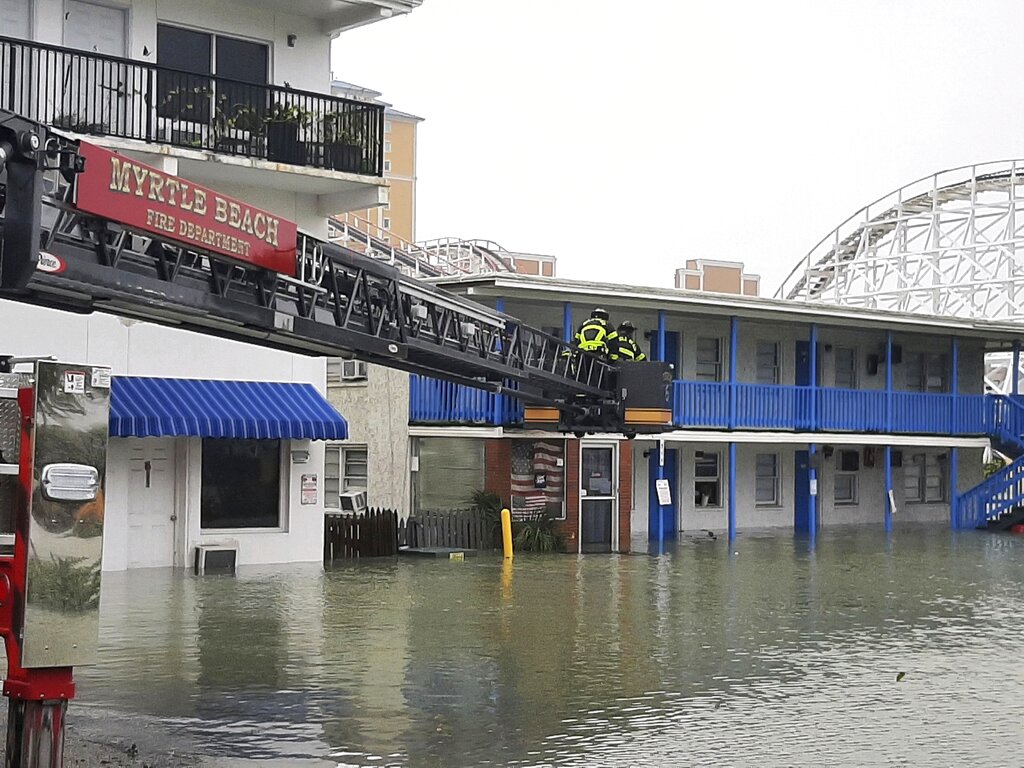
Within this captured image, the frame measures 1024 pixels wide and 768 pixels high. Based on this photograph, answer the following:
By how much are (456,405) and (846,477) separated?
13666 millimetres

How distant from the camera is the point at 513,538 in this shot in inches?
1048

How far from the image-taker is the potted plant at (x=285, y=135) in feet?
71.5

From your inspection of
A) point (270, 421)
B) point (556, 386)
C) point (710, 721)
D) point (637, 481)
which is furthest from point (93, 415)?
point (637, 481)

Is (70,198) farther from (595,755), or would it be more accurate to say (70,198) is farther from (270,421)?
(270,421)

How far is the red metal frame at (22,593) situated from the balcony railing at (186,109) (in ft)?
36.5

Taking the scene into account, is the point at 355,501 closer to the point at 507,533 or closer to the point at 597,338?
the point at 507,533

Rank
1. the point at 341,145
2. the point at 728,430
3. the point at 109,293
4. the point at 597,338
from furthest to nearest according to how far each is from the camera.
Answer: the point at 728,430
the point at 341,145
the point at 597,338
the point at 109,293

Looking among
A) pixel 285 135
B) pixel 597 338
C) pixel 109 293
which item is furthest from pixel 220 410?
pixel 109 293

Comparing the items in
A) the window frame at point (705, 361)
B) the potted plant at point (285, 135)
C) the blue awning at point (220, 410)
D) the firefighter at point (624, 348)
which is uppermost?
the potted plant at point (285, 135)

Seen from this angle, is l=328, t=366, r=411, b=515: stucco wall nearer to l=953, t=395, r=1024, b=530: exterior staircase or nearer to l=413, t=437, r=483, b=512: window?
l=413, t=437, r=483, b=512: window

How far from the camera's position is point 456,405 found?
88.9ft

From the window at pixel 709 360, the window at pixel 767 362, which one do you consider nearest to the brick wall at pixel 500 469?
the window at pixel 709 360

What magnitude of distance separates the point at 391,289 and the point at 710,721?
5.44 meters

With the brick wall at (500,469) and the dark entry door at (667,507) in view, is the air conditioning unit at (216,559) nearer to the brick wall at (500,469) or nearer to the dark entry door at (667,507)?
the brick wall at (500,469)
